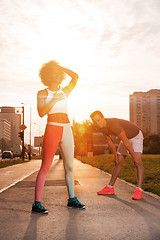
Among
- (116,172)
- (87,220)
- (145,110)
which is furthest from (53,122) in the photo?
(145,110)

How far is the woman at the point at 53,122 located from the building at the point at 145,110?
156557mm

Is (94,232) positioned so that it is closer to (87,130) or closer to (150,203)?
(150,203)

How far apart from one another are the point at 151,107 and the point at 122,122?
525 ft

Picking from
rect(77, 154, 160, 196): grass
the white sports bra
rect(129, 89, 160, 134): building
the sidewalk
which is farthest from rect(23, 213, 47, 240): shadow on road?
rect(129, 89, 160, 134): building

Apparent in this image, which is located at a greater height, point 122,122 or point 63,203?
point 122,122

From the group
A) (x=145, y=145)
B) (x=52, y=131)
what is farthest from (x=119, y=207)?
(x=145, y=145)

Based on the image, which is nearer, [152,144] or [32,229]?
[32,229]

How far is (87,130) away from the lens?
104188mm

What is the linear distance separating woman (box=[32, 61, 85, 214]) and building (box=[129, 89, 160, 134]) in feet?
514

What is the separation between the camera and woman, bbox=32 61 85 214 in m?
5.71

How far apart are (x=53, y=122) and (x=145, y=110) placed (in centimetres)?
15984

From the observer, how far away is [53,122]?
5.75m

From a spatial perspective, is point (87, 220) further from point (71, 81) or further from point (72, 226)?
point (71, 81)

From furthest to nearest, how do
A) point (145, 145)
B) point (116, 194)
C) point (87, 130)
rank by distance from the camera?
point (87, 130), point (145, 145), point (116, 194)
